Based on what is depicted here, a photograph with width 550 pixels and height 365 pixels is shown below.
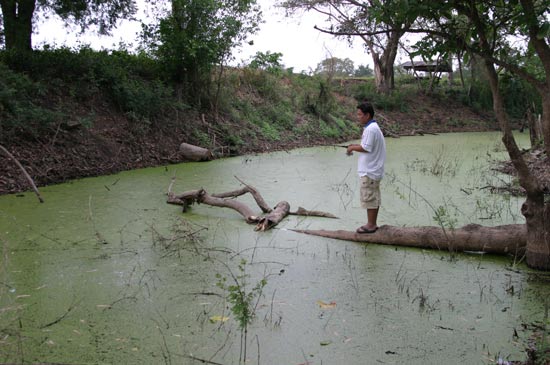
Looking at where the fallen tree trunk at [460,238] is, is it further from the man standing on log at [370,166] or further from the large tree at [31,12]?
the large tree at [31,12]

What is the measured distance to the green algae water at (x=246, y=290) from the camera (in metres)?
2.63

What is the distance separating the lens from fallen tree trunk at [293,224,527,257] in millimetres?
4047

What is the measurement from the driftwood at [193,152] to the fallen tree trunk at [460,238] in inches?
248

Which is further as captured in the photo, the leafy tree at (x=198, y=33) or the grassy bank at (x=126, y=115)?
the leafy tree at (x=198, y=33)

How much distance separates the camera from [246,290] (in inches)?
137

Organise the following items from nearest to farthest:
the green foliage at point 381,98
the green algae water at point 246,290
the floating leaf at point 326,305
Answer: the green algae water at point 246,290, the floating leaf at point 326,305, the green foliage at point 381,98

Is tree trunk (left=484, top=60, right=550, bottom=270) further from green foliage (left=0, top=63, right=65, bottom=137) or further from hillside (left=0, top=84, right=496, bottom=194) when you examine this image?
green foliage (left=0, top=63, right=65, bottom=137)

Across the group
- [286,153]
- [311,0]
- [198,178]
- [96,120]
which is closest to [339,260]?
[198,178]

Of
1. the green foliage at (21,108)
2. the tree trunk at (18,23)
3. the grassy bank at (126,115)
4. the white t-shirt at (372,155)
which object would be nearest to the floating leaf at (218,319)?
the white t-shirt at (372,155)

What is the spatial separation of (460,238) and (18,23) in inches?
396

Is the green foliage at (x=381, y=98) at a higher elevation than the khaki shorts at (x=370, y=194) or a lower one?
higher

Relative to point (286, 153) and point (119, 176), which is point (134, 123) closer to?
point (119, 176)

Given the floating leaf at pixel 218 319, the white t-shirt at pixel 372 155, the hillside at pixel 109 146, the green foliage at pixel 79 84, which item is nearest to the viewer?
the floating leaf at pixel 218 319

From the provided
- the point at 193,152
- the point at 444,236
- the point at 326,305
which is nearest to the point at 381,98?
the point at 193,152
